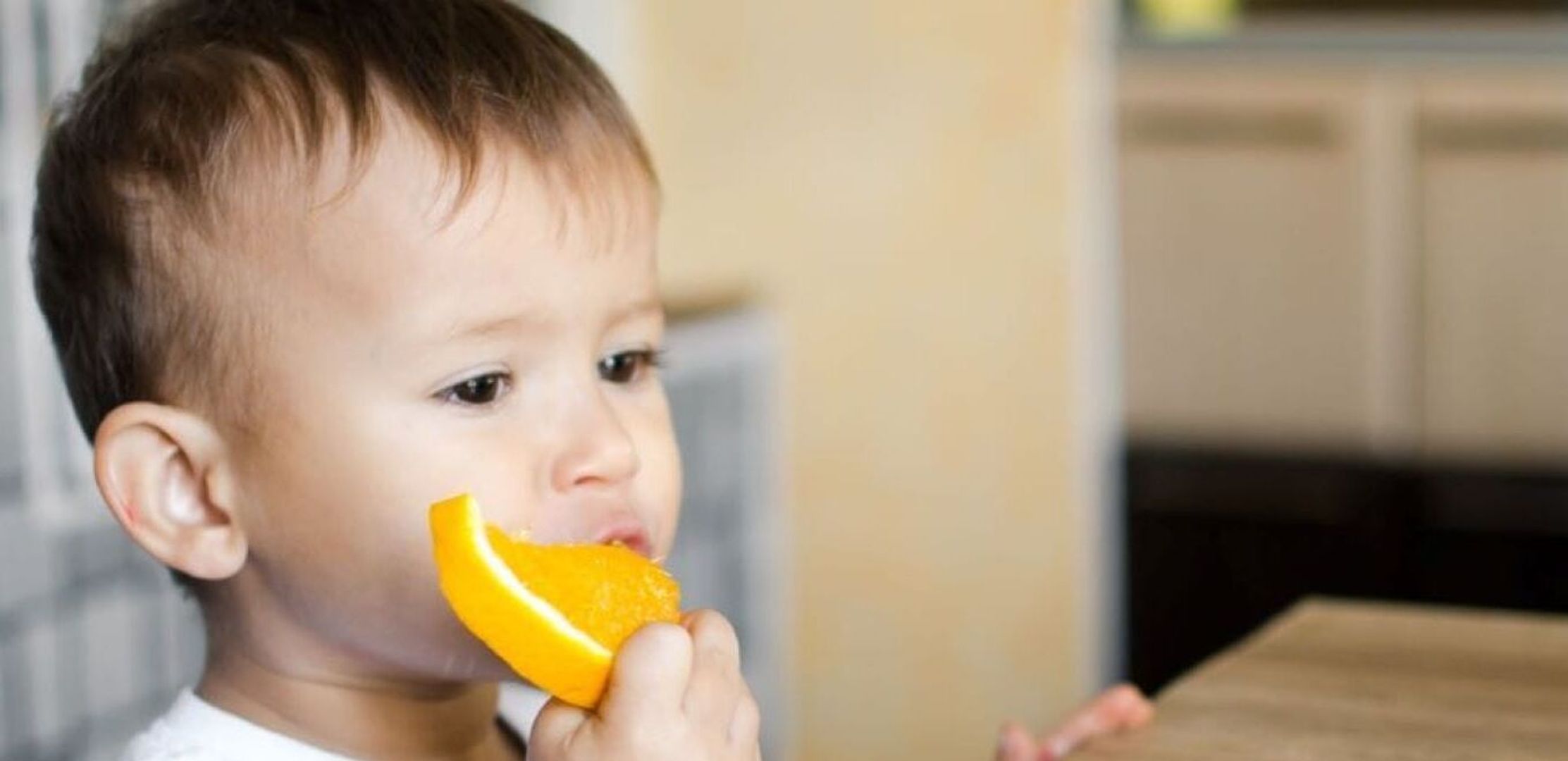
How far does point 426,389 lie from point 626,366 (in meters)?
0.09

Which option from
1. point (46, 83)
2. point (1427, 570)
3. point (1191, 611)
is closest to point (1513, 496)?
point (1427, 570)

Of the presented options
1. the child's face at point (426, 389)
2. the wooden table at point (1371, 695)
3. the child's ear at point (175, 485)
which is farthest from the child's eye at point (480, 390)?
the wooden table at point (1371, 695)

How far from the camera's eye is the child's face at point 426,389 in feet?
3.08

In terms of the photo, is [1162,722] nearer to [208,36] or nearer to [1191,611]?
[208,36]

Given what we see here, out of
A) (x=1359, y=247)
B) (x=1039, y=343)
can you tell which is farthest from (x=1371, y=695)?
(x=1359, y=247)

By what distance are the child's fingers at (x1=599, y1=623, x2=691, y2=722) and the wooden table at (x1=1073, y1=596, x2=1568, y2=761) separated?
17cm

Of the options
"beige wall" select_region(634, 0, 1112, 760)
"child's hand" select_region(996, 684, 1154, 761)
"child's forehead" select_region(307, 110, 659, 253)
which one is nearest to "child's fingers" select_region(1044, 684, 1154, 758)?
"child's hand" select_region(996, 684, 1154, 761)

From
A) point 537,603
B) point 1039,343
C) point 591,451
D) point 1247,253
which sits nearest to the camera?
point 537,603

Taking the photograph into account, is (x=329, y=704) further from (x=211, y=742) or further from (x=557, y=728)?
(x=557, y=728)

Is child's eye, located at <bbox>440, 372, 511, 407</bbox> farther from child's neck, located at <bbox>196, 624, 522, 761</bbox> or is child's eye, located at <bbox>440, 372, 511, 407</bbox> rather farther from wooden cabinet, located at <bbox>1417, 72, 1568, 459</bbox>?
wooden cabinet, located at <bbox>1417, 72, 1568, 459</bbox>

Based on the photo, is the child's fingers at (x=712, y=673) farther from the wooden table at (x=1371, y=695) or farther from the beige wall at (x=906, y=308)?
the beige wall at (x=906, y=308)

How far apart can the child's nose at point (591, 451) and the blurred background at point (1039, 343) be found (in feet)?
3.84

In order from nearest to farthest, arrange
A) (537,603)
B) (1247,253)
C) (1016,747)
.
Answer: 1. (537,603)
2. (1016,747)
3. (1247,253)

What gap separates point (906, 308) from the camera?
3.24m
